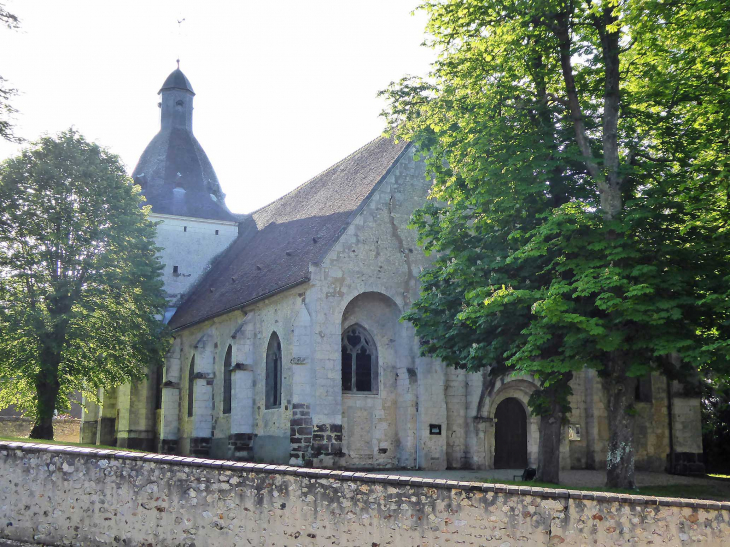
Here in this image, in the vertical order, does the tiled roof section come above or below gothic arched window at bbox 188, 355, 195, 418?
above

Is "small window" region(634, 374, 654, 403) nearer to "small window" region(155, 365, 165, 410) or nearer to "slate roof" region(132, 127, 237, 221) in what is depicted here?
"small window" region(155, 365, 165, 410)

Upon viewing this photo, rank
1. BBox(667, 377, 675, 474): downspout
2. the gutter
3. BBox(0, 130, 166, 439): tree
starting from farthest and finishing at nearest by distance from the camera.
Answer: BBox(667, 377, 675, 474): downspout, BBox(0, 130, 166, 439): tree, the gutter

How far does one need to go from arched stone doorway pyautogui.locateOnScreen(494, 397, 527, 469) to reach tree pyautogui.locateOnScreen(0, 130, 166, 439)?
513 inches

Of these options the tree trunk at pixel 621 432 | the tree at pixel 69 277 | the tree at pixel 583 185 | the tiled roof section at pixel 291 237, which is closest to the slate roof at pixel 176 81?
the tiled roof section at pixel 291 237

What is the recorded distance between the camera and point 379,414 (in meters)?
25.0

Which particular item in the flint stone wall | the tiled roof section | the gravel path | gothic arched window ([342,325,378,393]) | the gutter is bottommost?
the gravel path

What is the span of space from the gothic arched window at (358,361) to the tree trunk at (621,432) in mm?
9363

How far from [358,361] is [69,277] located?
428 inches

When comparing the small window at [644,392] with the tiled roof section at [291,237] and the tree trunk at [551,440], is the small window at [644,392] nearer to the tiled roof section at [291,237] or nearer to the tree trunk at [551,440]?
the tree trunk at [551,440]

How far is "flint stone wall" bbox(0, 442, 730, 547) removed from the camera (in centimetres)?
1039

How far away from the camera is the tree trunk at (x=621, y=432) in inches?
684

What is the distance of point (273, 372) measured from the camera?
86.2 ft

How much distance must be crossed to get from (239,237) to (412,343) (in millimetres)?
15427

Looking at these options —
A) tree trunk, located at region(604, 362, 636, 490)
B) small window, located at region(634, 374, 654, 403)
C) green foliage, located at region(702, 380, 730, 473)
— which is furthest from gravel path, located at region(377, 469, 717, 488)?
green foliage, located at region(702, 380, 730, 473)
